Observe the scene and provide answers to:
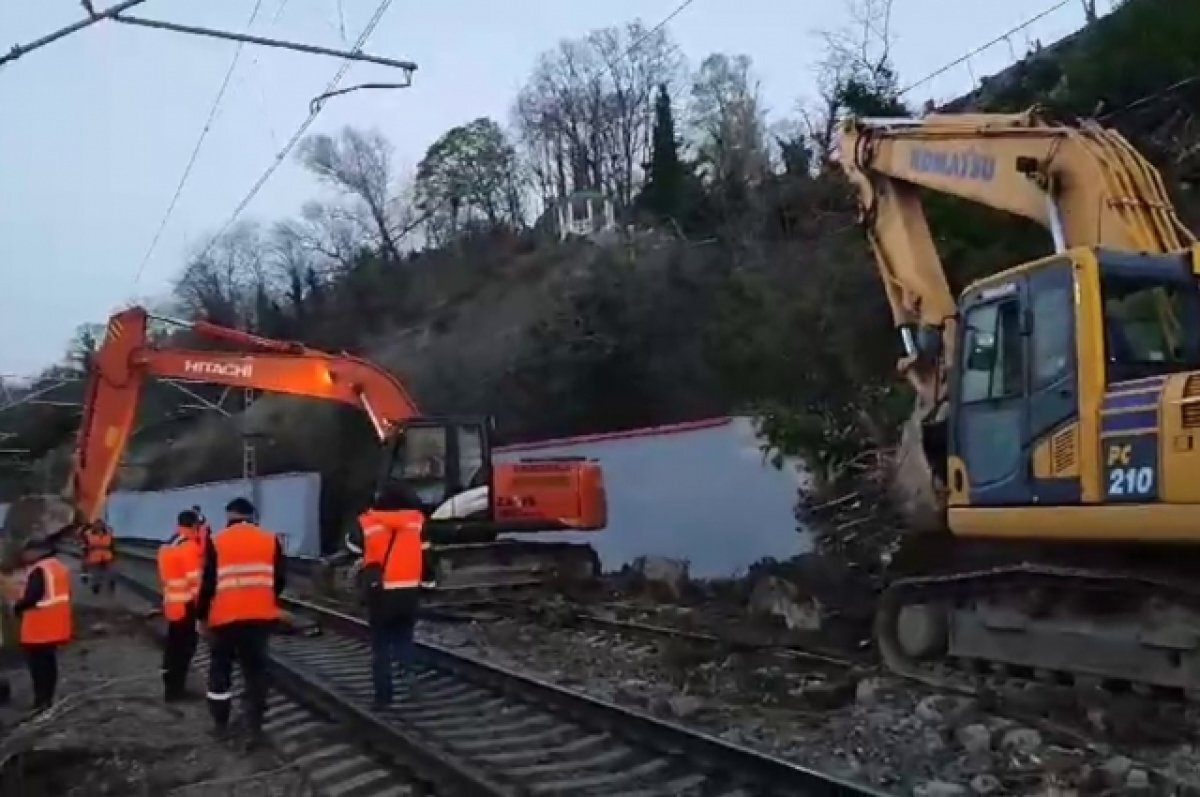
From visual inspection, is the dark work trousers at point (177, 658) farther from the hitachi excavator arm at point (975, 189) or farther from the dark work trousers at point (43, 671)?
the hitachi excavator arm at point (975, 189)

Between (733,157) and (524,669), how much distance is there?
47804 mm

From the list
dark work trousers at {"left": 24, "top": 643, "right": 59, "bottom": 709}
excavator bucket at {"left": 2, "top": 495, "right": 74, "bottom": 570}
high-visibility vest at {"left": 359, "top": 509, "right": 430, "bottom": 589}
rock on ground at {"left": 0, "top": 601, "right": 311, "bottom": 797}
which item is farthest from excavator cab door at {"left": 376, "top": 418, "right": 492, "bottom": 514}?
high-visibility vest at {"left": 359, "top": 509, "right": 430, "bottom": 589}

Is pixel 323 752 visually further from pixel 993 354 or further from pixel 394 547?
pixel 993 354

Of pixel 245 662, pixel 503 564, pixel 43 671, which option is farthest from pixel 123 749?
pixel 503 564

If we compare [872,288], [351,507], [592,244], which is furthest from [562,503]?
[592,244]

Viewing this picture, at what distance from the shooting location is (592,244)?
2060 inches

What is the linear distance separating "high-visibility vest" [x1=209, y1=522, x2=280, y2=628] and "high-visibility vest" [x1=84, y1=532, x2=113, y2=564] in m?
15.9

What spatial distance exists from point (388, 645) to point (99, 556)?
55.4ft

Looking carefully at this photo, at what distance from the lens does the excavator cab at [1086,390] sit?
9961 mm

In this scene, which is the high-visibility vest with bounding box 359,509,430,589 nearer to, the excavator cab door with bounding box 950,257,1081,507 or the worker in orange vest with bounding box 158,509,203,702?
the worker in orange vest with bounding box 158,509,203,702

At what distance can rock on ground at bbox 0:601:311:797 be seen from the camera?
30.9 feet

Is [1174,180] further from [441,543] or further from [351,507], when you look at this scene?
[351,507]

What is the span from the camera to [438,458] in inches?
862

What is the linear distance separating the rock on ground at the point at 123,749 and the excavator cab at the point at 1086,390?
5482 mm
